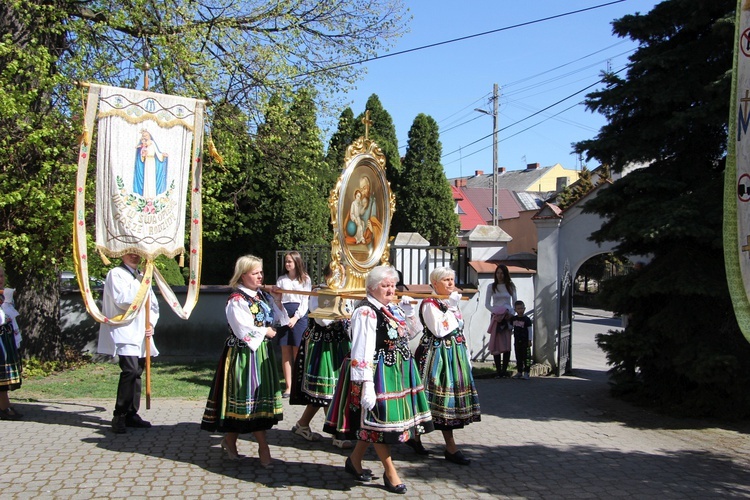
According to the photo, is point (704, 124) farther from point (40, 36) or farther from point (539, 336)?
point (40, 36)

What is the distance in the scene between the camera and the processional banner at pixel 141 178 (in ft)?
22.4

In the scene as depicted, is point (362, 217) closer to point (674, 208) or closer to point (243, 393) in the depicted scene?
point (243, 393)

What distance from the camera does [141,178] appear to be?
23.2ft

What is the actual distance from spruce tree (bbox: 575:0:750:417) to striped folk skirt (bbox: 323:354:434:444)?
393 centimetres

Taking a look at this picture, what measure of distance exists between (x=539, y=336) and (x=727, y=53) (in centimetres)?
525

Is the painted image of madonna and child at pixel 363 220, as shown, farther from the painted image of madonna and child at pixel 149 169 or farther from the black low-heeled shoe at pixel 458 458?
the black low-heeled shoe at pixel 458 458

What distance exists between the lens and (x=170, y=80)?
37.2 ft

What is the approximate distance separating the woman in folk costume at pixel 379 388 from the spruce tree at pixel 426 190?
78.2 ft

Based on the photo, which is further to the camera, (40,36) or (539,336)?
(539,336)

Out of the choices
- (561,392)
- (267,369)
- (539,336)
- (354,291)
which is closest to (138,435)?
(267,369)

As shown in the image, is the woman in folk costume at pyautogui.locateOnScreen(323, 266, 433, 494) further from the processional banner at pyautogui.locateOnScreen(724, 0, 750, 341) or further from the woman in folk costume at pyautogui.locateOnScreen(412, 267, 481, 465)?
the processional banner at pyautogui.locateOnScreen(724, 0, 750, 341)

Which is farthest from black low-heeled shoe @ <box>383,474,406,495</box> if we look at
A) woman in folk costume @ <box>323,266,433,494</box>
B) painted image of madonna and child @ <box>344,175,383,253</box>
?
painted image of madonna and child @ <box>344,175,383,253</box>

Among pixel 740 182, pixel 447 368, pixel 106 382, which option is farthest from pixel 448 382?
pixel 106 382

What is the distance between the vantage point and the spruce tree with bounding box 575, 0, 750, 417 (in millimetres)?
7930
